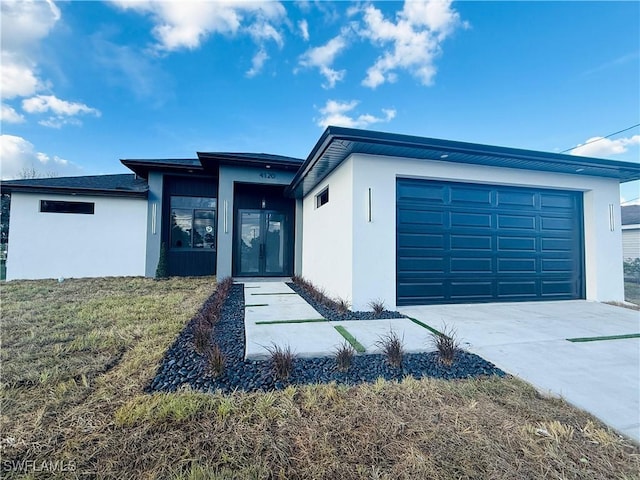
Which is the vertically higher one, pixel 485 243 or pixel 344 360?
pixel 485 243

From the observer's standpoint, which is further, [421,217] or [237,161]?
[237,161]

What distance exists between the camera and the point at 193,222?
34.1 feet

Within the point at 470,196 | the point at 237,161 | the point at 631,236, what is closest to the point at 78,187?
the point at 237,161

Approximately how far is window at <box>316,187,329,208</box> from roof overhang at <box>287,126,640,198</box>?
2.57ft

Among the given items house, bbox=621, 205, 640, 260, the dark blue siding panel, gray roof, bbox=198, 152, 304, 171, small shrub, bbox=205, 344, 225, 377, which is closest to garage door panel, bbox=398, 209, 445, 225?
the dark blue siding panel

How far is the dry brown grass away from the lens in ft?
5.19

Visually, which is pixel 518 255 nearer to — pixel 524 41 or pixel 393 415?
pixel 393 415

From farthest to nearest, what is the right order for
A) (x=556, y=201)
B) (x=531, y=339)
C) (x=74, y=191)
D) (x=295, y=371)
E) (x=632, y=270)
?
(x=632, y=270), (x=74, y=191), (x=556, y=201), (x=531, y=339), (x=295, y=371)

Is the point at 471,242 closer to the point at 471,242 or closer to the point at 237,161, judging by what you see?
the point at 471,242

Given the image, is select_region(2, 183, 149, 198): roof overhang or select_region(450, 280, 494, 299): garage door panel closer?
select_region(450, 280, 494, 299): garage door panel

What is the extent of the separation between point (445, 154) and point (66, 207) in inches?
466

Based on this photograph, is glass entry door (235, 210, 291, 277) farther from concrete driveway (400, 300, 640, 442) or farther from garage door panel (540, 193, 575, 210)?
garage door panel (540, 193, 575, 210)

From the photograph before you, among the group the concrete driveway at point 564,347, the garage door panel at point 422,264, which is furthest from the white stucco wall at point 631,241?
the garage door panel at point 422,264

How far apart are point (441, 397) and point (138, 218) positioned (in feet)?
35.5
